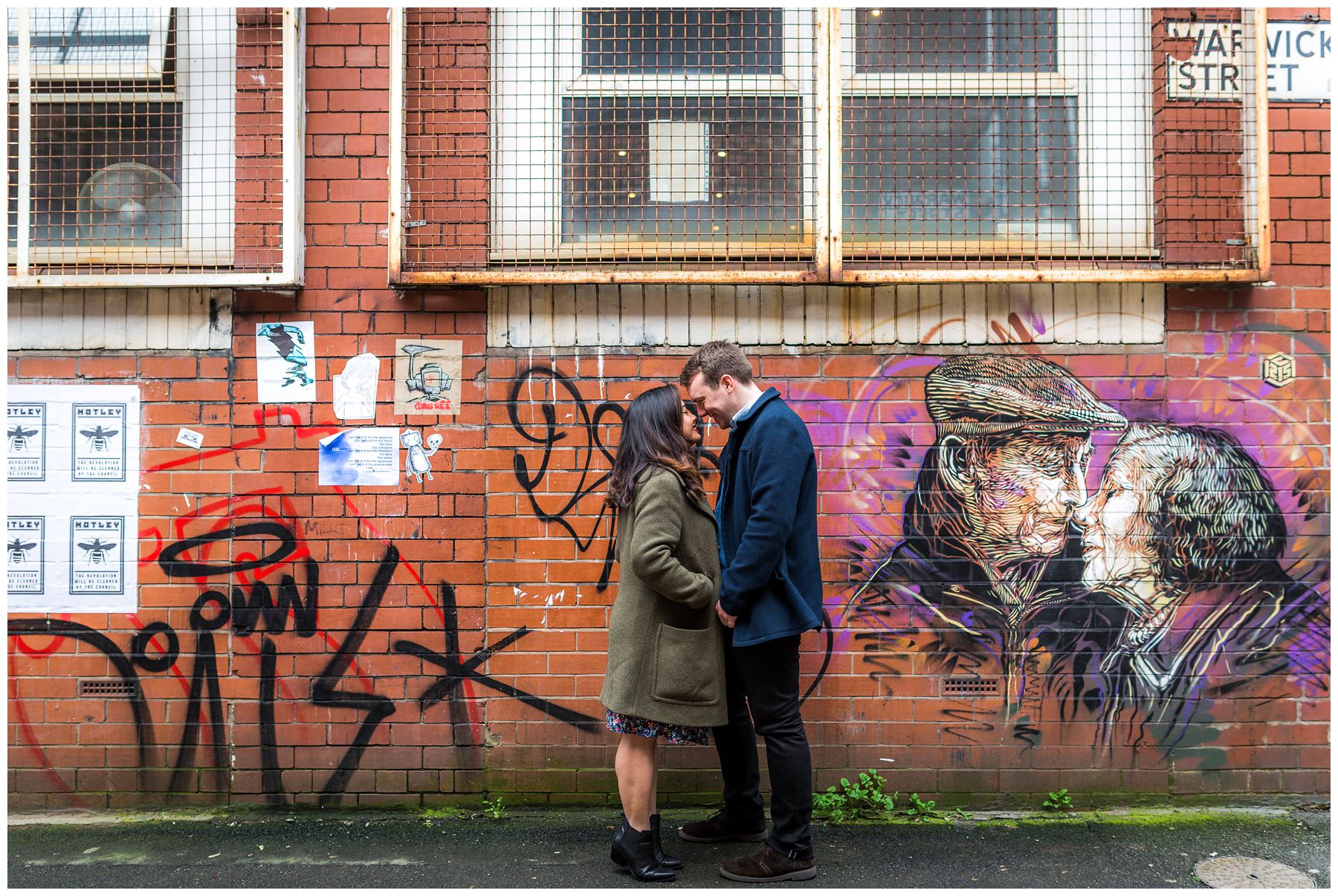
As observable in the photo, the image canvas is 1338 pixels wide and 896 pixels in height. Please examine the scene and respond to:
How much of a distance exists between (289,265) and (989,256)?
3.04 metres

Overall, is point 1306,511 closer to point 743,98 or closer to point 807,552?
point 807,552

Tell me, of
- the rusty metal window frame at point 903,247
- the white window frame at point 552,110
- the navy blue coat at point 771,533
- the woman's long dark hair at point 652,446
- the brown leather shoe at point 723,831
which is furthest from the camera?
the white window frame at point 552,110

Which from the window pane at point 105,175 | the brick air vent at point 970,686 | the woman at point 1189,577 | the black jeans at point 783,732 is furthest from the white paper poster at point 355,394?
the woman at point 1189,577

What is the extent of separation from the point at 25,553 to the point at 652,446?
2.89 metres

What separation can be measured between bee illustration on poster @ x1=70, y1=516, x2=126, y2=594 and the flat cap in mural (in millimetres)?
3564

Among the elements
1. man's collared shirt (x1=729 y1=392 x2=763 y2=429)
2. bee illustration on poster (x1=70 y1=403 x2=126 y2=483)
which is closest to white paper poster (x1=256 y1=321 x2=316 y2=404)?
bee illustration on poster (x1=70 y1=403 x2=126 y2=483)

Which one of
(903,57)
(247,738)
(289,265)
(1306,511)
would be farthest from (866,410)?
(247,738)

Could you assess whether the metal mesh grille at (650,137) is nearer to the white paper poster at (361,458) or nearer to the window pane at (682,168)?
the window pane at (682,168)

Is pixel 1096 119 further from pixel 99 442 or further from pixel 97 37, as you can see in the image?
pixel 99 442

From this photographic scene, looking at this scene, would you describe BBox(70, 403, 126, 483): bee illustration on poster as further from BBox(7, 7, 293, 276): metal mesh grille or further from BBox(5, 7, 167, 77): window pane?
BBox(5, 7, 167, 77): window pane

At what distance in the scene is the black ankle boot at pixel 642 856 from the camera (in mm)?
3213

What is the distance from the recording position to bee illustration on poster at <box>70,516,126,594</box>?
3.94 meters

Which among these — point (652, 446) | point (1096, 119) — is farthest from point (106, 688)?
point (1096, 119)

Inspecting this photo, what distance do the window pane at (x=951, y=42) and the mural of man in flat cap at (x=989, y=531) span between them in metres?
1.51
